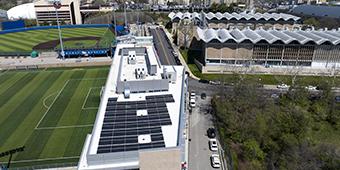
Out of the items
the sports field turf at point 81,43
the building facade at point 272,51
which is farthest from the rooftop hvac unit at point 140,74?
the sports field turf at point 81,43

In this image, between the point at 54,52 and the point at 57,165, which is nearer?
the point at 57,165

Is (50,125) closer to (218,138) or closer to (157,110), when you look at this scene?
(157,110)

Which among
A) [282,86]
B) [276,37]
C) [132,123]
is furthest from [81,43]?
[132,123]

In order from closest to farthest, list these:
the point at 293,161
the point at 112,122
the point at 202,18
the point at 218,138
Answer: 1. the point at 112,122
2. the point at 293,161
3. the point at 218,138
4. the point at 202,18

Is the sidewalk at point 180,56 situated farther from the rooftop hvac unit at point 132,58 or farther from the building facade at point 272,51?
the rooftop hvac unit at point 132,58

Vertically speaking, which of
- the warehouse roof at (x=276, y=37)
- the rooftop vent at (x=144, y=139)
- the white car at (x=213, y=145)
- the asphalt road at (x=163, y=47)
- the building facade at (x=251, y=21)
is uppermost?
the building facade at (x=251, y=21)

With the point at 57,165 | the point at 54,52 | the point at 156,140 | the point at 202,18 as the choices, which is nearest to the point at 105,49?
the point at 54,52

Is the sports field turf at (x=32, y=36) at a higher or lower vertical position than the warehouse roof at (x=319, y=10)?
lower

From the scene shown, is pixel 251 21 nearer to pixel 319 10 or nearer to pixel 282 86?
pixel 319 10
